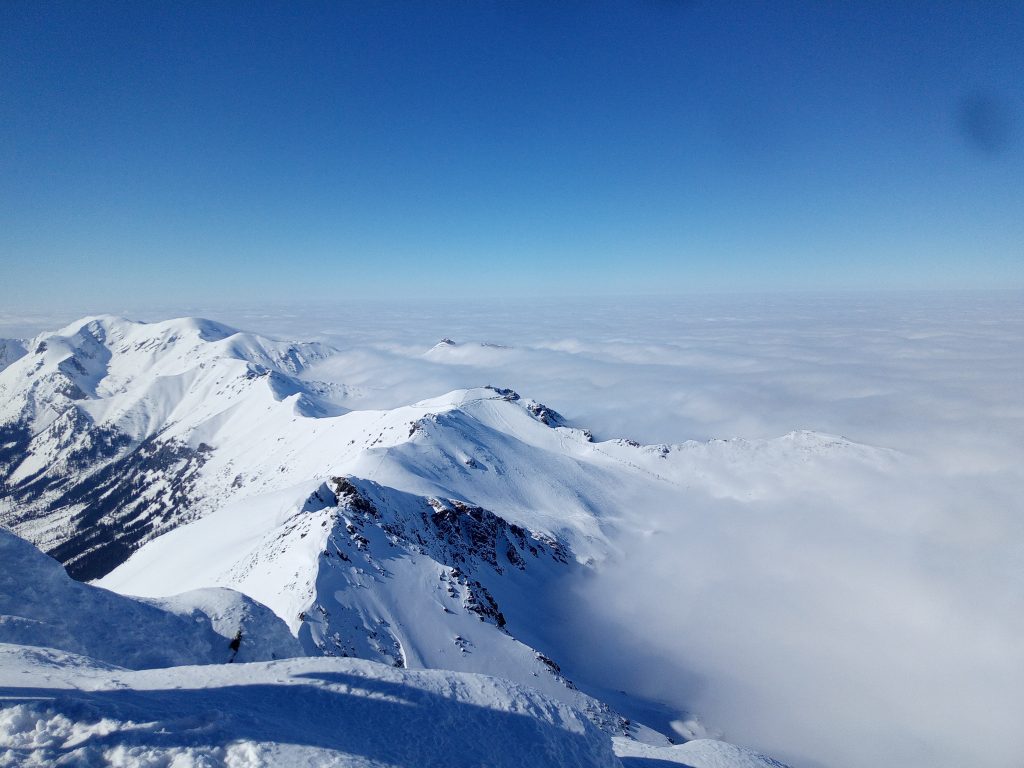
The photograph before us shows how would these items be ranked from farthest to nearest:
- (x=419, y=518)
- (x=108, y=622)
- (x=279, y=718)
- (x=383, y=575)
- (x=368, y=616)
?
(x=419, y=518), (x=383, y=575), (x=368, y=616), (x=108, y=622), (x=279, y=718)

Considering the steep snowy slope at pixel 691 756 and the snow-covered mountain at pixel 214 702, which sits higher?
the snow-covered mountain at pixel 214 702

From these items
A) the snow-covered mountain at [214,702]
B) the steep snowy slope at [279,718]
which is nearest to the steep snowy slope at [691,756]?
the snow-covered mountain at [214,702]

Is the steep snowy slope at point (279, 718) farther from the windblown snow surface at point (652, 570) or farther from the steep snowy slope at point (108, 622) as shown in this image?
the steep snowy slope at point (108, 622)

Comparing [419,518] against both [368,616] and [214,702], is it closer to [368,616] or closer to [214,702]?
[368,616]

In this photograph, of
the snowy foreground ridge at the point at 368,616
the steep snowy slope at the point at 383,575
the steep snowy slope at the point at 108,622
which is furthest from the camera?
the steep snowy slope at the point at 383,575

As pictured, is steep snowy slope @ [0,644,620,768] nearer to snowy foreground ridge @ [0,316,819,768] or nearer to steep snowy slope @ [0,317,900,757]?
snowy foreground ridge @ [0,316,819,768]

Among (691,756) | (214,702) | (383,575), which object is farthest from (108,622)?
(383,575)

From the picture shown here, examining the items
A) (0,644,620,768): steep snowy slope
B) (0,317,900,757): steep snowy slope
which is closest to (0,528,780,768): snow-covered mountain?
(0,644,620,768): steep snowy slope
